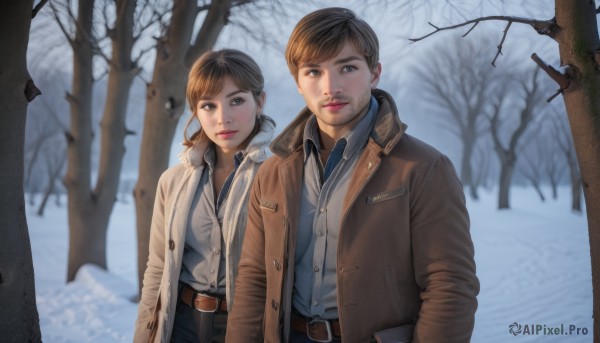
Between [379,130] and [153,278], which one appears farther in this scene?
[153,278]

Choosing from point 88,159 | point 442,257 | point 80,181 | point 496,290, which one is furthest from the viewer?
point 88,159

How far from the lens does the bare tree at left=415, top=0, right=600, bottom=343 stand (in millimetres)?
2557

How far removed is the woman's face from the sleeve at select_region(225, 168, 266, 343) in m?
0.45

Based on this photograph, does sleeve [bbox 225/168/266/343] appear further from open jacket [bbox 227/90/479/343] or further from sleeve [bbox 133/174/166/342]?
sleeve [bbox 133/174/166/342]

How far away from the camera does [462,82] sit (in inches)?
979

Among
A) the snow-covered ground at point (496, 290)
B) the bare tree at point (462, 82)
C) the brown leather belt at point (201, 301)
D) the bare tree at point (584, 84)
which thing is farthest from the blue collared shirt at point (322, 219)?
the bare tree at point (462, 82)

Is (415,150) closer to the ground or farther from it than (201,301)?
farther from it

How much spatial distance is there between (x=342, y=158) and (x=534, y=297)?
6364 mm

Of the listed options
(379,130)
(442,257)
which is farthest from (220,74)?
(442,257)

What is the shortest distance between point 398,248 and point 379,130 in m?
0.44

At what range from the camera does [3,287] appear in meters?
2.86

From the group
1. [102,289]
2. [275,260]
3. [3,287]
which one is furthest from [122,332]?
[275,260]

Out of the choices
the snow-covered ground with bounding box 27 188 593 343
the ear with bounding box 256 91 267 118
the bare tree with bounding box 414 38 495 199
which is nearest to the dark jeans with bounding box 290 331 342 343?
the ear with bounding box 256 91 267 118

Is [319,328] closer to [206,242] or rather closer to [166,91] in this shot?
[206,242]
